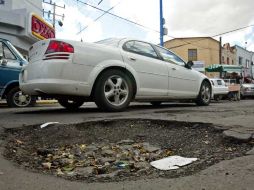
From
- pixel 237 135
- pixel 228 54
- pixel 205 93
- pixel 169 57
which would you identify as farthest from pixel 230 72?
pixel 228 54

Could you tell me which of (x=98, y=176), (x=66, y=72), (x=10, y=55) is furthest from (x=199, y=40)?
(x=98, y=176)

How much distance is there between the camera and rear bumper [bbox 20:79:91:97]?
6234mm

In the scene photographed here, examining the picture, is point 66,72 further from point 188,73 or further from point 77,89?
point 188,73

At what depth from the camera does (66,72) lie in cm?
625

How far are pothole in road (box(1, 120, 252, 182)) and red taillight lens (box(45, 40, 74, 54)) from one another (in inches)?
59.8

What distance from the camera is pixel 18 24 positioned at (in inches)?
720

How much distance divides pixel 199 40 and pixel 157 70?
131ft

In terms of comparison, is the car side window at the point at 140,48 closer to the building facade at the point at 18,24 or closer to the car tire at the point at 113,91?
the car tire at the point at 113,91

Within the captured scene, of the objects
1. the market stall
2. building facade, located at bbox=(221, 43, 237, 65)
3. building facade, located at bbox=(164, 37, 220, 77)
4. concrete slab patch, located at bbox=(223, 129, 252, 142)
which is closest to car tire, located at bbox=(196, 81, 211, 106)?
concrete slab patch, located at bbox=(223, 129, 252, 142)

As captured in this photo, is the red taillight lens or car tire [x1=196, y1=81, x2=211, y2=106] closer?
the red taillight lens

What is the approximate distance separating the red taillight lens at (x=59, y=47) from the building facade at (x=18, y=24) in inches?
495

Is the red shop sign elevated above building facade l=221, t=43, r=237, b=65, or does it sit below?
below

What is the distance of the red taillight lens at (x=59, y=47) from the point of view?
6.30 metres

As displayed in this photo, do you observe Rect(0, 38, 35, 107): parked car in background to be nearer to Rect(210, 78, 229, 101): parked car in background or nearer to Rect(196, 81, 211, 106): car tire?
Rect(196, 81, 211, 106): car tire
